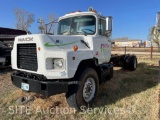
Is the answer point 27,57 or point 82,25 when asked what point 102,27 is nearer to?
point 82,25

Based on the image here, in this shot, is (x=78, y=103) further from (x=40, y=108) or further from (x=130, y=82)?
(x=130, y=82)

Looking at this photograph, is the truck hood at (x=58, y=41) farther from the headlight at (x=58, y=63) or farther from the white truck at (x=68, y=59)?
the headlight at (x=58, y=63)

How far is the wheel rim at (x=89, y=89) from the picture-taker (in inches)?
173

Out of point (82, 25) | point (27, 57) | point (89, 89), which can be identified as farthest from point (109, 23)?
point (27, 57)

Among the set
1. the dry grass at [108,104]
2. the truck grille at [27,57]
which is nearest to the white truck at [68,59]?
the truck grille at [27,57]

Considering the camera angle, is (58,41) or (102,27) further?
(102,27)

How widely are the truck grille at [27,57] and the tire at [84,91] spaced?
3.42ft

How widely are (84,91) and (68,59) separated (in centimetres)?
114

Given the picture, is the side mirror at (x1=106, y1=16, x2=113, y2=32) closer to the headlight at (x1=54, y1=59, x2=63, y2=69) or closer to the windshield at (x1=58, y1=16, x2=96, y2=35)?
the windshield at (x1=58, y1=16, x2=96, y2=35)

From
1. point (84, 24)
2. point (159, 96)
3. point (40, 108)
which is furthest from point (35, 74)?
point (159, 96)

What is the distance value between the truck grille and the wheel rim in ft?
4.45

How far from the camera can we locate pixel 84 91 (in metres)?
4.35

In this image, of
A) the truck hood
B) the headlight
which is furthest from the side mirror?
the headlight

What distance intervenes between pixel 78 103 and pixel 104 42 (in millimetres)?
2208
